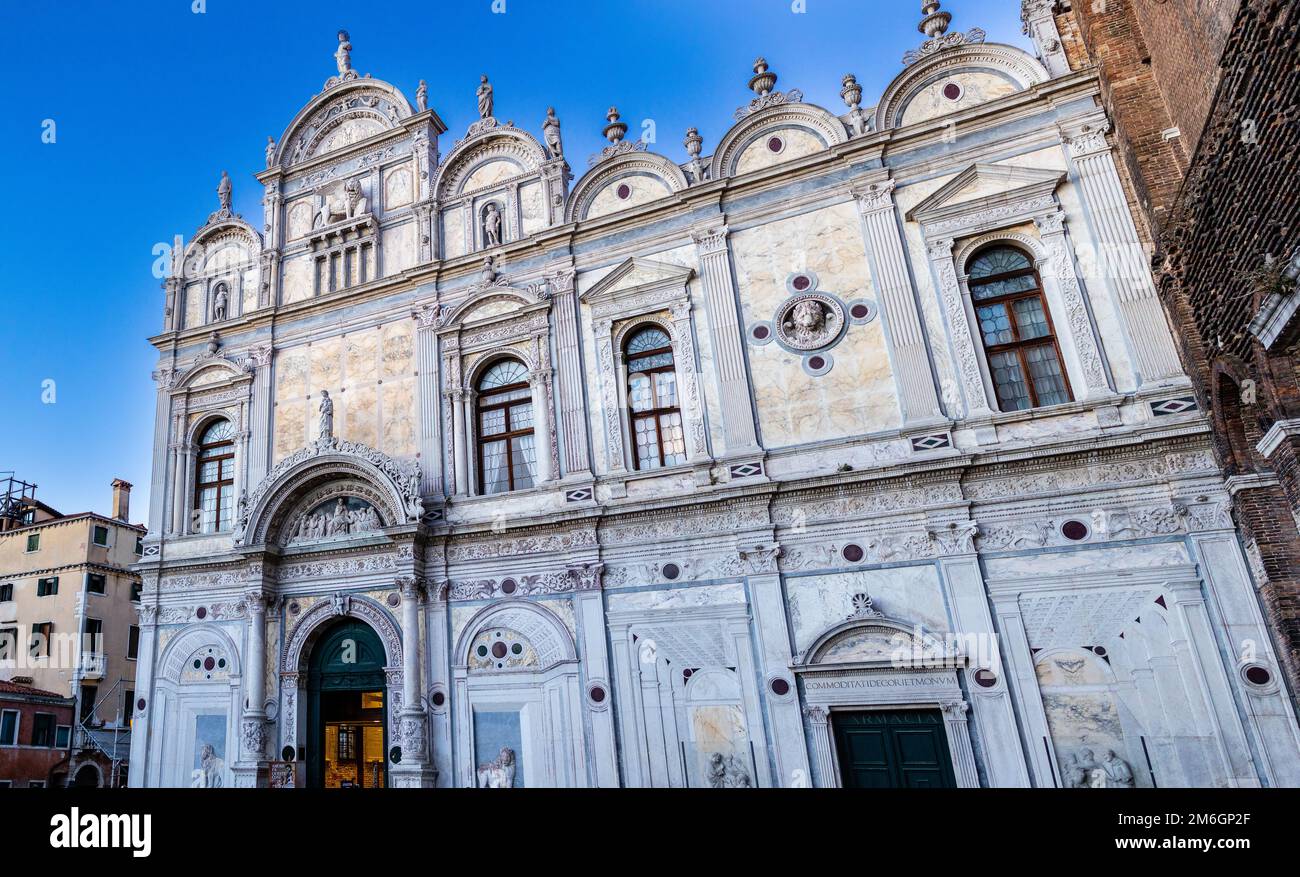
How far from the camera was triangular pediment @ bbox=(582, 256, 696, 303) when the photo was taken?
1330 centimetres

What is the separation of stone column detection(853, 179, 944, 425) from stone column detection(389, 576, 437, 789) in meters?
8.65

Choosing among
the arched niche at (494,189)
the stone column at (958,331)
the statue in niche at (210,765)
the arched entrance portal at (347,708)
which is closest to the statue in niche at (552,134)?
the arched niche at (494,189)

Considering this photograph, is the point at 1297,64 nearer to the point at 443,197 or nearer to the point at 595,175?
the point at 595,175

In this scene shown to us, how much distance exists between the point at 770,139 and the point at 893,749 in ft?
33.1

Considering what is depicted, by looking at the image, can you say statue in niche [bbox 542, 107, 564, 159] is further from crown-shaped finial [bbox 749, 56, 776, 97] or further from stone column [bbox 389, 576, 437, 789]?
stone column [bbox 389, 576, 437, 789]

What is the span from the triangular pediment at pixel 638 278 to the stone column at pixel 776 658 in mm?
4904

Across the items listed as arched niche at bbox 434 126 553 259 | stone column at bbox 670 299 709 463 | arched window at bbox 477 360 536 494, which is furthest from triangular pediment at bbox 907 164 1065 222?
arched window at bbox 477 360 536 494

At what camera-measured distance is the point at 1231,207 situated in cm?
720

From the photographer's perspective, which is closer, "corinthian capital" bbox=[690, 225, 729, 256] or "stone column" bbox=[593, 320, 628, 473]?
"stone column" bbox=[593, 320, 628, 473]

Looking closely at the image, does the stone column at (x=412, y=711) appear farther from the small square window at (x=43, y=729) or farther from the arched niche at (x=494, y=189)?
the small square window at (x=43, y=729)

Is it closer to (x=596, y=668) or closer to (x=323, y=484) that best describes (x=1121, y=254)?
(x=596, y=668)

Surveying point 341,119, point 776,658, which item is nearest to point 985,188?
point 776,658
